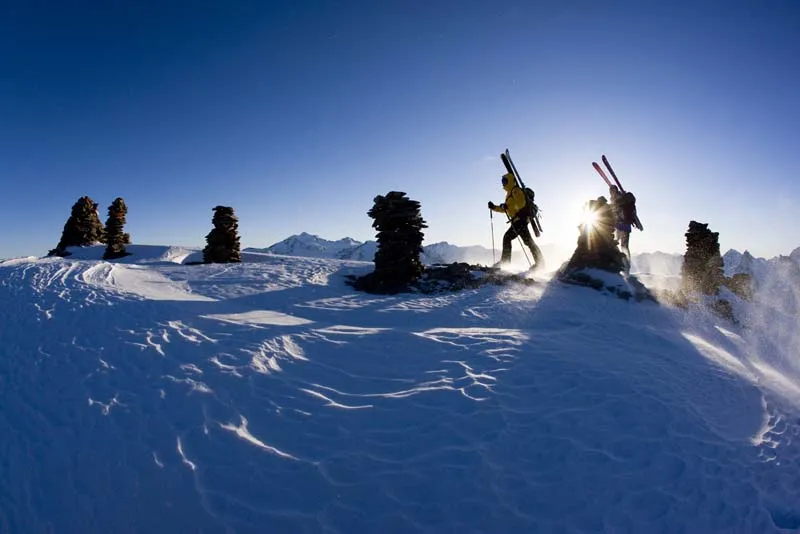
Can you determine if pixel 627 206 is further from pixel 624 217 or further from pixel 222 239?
pixel 222 239

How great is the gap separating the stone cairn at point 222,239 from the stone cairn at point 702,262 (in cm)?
2744

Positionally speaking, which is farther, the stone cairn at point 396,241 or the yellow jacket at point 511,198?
the yellow jacket at point 511,198

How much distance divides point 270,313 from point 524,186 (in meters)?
14.3

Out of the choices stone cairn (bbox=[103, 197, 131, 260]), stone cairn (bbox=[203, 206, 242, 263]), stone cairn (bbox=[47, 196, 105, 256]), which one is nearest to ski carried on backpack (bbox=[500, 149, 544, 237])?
stone cairn (bbox=[203, 206, 242, 263])

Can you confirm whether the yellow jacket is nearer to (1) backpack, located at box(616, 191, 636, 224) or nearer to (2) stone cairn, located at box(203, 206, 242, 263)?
(1) backpack, located at box(616, 191, 636, 224)

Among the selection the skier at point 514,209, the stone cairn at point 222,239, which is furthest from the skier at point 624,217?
the stone cairn at point 222,239

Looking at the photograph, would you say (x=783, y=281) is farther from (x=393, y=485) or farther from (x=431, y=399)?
(x=393, y=485)

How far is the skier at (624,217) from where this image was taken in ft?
71.7

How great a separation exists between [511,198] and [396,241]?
641 cm

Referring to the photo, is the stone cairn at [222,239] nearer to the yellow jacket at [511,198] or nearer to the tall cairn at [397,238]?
the tall cairn at [397,238]

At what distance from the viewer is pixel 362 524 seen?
4766 mm

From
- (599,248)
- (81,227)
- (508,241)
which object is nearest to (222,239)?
(508,241)

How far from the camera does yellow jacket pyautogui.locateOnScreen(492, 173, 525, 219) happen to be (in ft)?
63.7

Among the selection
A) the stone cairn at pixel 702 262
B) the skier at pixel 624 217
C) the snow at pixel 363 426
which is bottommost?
the snow at pixel 363 426
